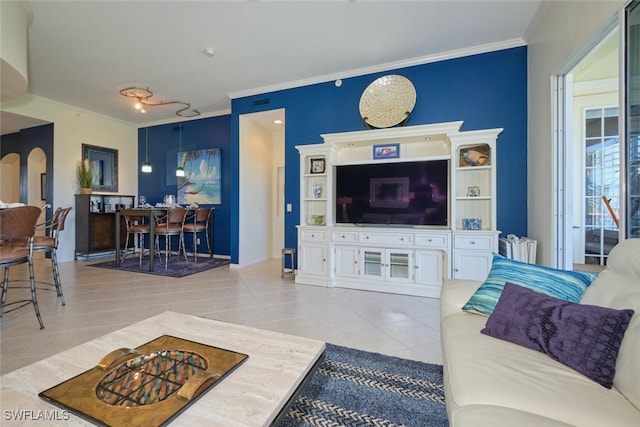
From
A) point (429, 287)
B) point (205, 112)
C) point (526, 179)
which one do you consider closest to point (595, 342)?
point (429, 287)

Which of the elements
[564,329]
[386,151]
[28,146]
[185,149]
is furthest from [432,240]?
[28,146]

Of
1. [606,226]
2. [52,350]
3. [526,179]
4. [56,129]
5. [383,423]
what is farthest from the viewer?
[56,129]

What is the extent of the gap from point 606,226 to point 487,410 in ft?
11.2

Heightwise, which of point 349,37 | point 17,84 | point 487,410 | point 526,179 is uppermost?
point 349,37

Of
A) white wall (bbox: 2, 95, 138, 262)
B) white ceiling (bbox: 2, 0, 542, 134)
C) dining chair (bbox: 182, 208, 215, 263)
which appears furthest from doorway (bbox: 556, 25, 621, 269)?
white wall (bbox: 2, 95, 138, 262)

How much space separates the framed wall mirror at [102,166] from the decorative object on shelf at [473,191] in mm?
7035

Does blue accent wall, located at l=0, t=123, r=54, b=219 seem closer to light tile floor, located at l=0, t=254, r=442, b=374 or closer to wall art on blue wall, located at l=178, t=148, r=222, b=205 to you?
light tile floor, located at l=0, t=254, r=442, b=374

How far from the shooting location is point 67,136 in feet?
17.8

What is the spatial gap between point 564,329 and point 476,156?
2584 mm

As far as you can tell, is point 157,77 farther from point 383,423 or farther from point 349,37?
point 383,423

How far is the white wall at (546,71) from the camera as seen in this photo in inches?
79.7

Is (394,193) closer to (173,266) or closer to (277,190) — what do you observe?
(277,190)

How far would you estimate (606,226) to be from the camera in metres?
2.99

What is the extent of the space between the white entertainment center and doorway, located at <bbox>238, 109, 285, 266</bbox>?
1412mm
